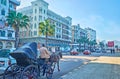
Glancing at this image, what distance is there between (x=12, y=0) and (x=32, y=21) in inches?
946

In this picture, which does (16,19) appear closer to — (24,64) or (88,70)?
(88,70)

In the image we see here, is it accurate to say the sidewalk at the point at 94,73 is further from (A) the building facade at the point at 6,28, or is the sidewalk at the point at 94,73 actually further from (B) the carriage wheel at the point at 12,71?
(A) the building facade at the point at 6,28

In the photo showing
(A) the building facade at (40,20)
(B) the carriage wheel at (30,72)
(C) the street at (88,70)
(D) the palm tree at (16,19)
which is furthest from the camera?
(A) the building facade at (40,20)

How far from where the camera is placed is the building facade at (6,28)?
50938 millimetres

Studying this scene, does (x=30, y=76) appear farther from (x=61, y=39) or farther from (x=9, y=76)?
(x=61, y=39)

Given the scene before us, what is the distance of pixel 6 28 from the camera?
175ft

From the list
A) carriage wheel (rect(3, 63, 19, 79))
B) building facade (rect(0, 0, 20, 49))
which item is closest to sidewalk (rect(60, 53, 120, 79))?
carriage wheel (rect(3, 63, 19, 79))

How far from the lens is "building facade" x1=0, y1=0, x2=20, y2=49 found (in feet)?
167

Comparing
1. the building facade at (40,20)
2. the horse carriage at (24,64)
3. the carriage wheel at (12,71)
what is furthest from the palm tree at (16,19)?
the carriage wheel at (12,71)

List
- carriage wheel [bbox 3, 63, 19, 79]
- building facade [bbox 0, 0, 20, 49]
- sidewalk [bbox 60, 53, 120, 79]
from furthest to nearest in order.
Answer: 1. building facade [bbox 0, 0, 20, 49]
2. sidewalk [bbox 60, 53, 120, 79]
3. carriage wheel [bbox 3, 63, 19, 79]

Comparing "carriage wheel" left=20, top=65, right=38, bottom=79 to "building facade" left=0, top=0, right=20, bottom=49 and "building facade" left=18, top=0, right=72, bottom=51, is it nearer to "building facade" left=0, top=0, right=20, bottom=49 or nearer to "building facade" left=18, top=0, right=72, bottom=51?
"building facade" left=0, top=0, right=20, bottom=49

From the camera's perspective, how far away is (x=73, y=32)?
125562 mm

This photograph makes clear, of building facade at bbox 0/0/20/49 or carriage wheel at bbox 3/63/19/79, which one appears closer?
carriage wheel at bbox 3/63/19/79

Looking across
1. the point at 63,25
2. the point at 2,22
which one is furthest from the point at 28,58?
the point at 63,25
